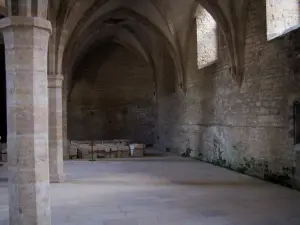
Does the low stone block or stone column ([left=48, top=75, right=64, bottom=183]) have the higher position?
stone column ([left=48, top=75, right=64, bottom=183])

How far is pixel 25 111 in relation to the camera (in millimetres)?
4309

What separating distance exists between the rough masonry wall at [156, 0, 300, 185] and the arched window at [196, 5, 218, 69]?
0.38 meters

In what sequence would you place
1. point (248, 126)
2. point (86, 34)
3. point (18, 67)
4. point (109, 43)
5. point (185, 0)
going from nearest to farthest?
point (18, 67) → point (248, 126) → point (185, 0) → point (86, 34) → point (109, 43)

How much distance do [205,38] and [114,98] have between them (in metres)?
9.31

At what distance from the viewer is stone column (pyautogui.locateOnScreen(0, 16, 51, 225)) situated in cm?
430

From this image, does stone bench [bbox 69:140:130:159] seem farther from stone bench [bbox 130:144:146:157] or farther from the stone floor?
the stone floor

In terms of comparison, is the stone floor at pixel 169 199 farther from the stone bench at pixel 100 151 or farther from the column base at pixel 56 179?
the stone bench at pixel 100 151

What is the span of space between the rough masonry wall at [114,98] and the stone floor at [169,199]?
1079 centimetres

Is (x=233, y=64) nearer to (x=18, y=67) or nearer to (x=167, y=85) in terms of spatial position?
(x=18, y=67)

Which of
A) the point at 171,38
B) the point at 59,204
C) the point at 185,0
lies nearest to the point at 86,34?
the point at 171,38

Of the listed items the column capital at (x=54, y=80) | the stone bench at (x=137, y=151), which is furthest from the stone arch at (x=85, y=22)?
the stone bench at (x=137, y=151)

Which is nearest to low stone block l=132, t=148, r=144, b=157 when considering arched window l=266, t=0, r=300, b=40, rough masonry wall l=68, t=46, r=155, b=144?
rough masonry wall l=68, t=46, r=155, b=144

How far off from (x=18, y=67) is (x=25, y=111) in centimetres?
49

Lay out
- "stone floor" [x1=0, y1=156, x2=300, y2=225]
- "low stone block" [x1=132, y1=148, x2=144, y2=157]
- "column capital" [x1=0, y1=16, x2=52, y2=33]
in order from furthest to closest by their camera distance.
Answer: "low stone block" [x1=132, y1=148, x2=144, y2=157], "stone floor" [x1=0, y1=156, x2=300, y2=225], "column capital" [x1=0, y1=16, x2=52, y2=33]
